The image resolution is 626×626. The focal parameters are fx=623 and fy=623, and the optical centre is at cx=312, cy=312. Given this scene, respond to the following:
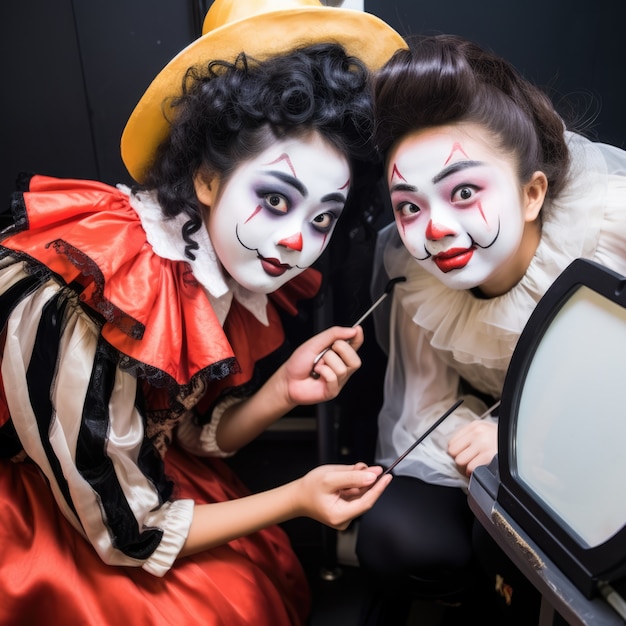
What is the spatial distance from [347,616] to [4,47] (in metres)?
1.28

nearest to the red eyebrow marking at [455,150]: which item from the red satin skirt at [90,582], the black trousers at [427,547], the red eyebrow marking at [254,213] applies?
the red eyebrow marking at [254,213]

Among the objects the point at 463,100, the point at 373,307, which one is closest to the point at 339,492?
the point at 373,307

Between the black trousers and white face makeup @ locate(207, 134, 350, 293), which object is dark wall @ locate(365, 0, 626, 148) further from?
the black trousers

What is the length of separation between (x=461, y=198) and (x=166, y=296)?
0.41 metres

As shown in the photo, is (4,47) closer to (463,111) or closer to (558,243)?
(463,111)

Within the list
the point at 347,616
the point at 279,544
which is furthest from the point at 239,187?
the point at 347,616

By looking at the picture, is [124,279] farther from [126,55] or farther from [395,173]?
[126,55]

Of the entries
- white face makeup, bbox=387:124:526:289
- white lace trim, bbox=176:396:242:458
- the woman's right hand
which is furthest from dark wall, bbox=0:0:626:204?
the woman's right hand

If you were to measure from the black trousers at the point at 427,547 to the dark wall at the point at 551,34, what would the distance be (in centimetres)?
74

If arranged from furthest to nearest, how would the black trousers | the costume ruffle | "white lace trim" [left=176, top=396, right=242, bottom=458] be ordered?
"white lace trim" [left=176, top=396, right=242, bottom=458] → the black trousers → the costume ruffle

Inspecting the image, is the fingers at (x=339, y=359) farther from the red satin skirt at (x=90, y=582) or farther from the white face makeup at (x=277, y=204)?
the red satin skirt at (x=90, y=582)

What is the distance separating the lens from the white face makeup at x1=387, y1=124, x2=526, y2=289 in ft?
2.65

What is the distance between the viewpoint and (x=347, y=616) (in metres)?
1.20

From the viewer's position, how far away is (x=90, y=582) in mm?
866
